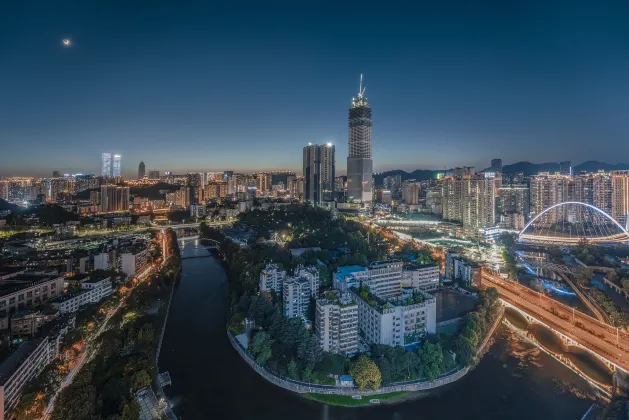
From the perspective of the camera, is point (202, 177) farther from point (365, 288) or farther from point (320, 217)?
point (365, 288)

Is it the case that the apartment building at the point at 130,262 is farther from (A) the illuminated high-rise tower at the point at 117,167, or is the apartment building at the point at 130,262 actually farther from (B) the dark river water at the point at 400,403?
(A) the illuminated high-rise tower at the point at 117,167

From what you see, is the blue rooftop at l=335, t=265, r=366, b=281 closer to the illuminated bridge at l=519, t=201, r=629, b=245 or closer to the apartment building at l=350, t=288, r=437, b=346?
the apartment building at l=350, t=288, r=437, b=346

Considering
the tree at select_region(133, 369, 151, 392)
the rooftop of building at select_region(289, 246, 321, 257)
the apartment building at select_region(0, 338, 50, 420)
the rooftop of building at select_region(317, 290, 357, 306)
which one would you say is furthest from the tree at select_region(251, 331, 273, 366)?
the rooftop of building at select_region(289, 246, 321, 257)

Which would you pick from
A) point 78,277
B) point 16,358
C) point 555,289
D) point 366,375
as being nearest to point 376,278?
point 366,375

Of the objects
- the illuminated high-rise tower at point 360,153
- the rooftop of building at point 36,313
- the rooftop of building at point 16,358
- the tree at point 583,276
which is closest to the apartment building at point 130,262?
the rooftop of building at point 36,313

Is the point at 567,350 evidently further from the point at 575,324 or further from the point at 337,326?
the point at 337,326

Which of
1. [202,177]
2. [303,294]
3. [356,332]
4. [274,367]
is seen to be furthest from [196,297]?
[202,177]
